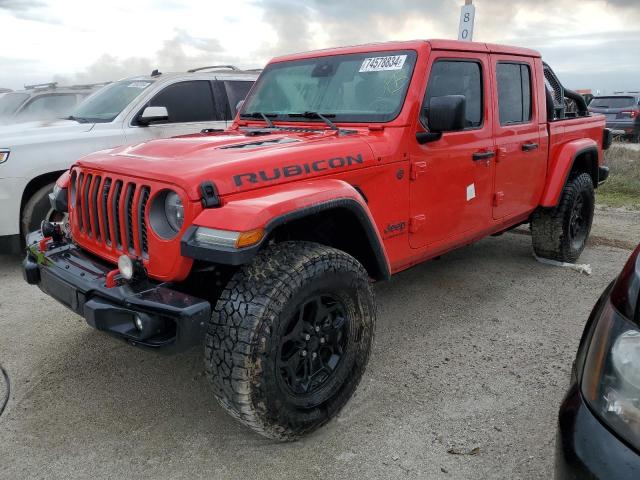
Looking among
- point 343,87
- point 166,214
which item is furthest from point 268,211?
point 343,87

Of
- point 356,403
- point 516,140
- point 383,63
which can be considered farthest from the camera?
point 516,140

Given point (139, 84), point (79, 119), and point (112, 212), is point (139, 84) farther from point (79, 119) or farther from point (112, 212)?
point (112, 212)

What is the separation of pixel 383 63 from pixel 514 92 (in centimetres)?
136

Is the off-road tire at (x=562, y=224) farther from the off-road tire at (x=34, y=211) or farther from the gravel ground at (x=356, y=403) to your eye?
the off-road tire at (x=34, y=211)

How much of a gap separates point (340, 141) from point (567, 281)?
2.76 metres

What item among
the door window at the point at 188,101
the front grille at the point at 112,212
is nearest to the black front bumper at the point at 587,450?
the front grille at the point at 112,212

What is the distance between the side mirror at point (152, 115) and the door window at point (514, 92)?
129 inches

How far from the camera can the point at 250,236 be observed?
7.18ft

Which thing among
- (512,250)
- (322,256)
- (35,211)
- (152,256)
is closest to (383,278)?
(322,256)

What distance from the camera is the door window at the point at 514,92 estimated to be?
405 cm

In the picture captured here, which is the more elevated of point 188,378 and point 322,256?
point 322,256

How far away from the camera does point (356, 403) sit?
112 inches

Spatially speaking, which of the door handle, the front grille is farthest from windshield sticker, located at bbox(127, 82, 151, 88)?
the door handle

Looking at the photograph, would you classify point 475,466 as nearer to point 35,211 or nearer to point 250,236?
point 250,236
